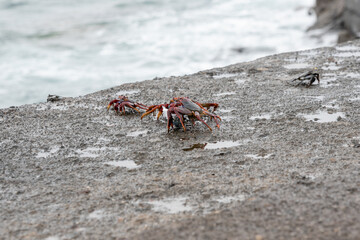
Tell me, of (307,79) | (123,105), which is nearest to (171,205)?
(123,105)

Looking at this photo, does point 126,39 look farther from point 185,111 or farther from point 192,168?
point 192,168

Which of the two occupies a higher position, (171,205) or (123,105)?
(123,105)

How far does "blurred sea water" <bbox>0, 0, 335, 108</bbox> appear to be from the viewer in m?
14.4

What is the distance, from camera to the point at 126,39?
59.7 feet

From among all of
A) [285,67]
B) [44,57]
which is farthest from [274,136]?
[44,57]

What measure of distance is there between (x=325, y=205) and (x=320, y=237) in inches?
15.5

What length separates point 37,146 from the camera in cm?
424

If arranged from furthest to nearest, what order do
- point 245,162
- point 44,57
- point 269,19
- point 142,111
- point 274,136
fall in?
point 269,19
point 44,57
point 142,111
point 274,136
point 245,162

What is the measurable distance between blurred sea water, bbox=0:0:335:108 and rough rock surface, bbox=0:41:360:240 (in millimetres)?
8540

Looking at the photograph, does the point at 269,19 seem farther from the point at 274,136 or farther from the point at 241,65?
the point at 274,136

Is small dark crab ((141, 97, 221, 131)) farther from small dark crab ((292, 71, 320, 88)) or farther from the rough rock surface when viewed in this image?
small dark crab ((292, 71, 320, 88))

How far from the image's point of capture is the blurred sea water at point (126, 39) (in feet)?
47.4

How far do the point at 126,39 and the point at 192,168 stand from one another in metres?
15.1

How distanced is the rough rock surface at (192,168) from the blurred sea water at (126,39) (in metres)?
8.54
